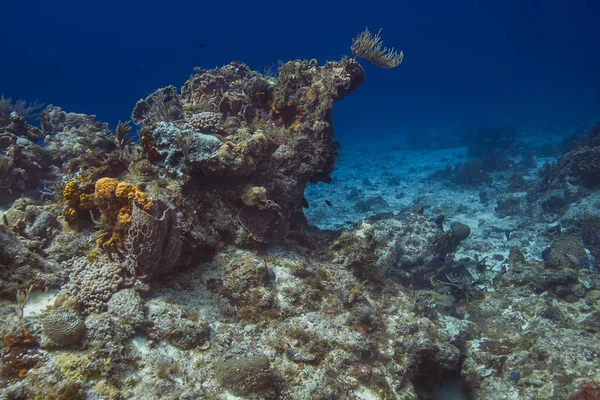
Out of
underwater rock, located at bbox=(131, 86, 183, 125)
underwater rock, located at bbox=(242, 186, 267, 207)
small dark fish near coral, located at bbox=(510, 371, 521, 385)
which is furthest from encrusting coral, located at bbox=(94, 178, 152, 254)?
small dark fish near coral, located at bbox=(510, 371, 521, 385)

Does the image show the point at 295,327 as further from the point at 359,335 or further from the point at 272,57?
the point at 272,57

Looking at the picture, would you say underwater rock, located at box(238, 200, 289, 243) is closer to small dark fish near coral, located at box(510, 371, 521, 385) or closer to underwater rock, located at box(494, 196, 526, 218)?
small dark fish near coral, located at box(510, 371, 521, 385)

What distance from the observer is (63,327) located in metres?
3.97

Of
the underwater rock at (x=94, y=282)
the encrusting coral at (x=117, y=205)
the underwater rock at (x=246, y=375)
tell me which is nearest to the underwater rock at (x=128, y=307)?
the underwater rock at (x=94, y=282)

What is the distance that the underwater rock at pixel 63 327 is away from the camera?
3.93 m

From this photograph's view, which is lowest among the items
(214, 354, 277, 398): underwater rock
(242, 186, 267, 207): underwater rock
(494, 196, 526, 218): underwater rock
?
(214, 354, 277, 398): underwater rock

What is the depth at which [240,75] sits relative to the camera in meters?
12.3

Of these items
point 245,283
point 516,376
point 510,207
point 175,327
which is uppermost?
point 510,207

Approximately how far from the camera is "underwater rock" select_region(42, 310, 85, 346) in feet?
12.9

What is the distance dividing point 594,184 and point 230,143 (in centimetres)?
1967

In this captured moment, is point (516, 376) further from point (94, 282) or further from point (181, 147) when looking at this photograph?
point (181, 147)

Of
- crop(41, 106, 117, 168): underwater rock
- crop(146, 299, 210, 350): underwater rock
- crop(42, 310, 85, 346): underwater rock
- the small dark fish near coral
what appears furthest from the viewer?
crop(41, 106, 117, 168): underwater rock

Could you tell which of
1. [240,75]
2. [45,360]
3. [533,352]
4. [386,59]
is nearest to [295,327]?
[45,360]

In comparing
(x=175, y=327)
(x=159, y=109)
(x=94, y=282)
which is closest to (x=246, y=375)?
(x=175, y=327)
